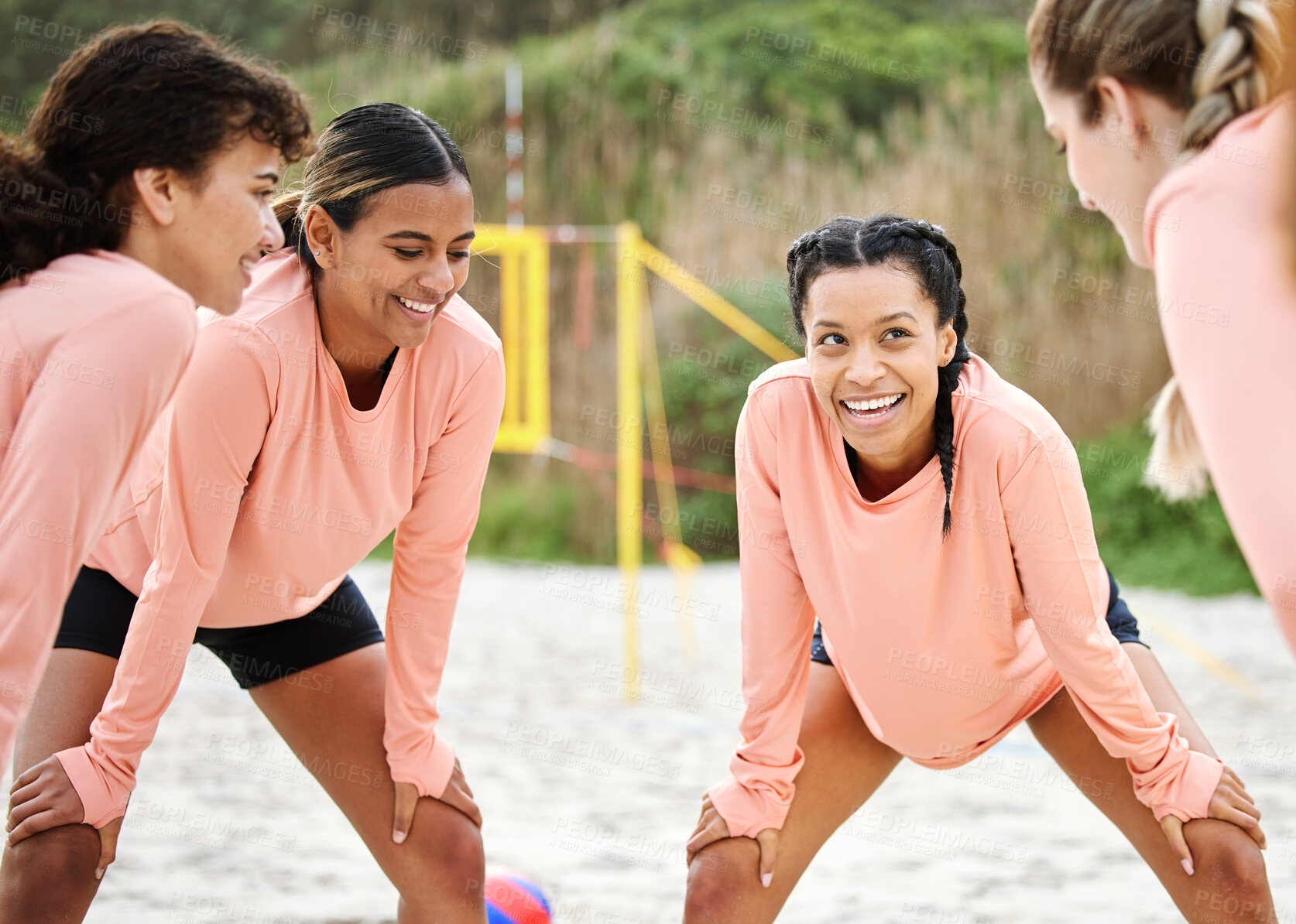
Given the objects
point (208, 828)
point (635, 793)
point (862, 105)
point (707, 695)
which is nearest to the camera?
point (208, 828)

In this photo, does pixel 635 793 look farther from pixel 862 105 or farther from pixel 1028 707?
pixel 862 105

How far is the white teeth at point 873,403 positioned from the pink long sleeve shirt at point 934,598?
0.14 metres

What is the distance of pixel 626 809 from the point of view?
4.64 metres

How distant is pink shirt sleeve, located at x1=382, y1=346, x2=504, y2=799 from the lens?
8.64 feet

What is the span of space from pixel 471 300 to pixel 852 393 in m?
8.53

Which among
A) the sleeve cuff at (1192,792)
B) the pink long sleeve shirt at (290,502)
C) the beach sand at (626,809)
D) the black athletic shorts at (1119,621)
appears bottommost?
the beach sand at (626,809)

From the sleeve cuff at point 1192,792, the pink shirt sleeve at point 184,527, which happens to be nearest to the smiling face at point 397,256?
the pink shirt sleeve at point 184,527

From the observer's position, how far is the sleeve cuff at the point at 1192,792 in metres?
2.42

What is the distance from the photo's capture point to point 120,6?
17406mm

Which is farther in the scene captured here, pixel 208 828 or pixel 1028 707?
pixel 208 828

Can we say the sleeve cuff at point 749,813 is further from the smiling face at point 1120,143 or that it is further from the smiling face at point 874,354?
the smiling face at point 1120,143

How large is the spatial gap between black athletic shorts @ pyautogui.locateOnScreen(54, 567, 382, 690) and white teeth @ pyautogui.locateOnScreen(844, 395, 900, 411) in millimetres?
1193

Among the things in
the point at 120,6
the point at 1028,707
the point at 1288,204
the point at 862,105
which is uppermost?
the point at 120,6

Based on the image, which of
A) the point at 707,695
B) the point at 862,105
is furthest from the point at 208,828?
the point at 862,105
